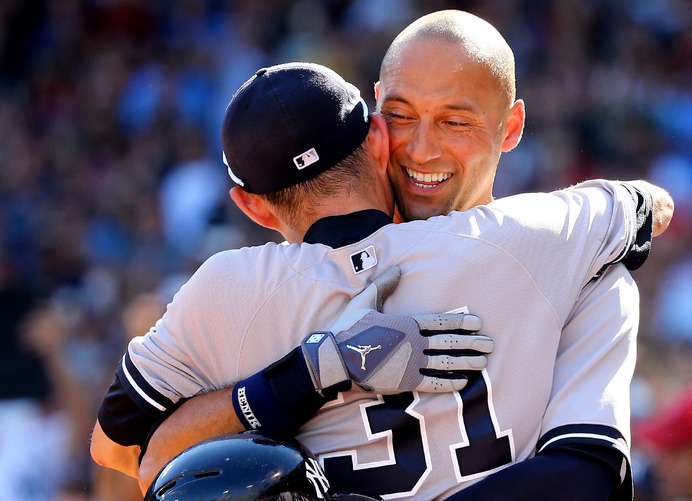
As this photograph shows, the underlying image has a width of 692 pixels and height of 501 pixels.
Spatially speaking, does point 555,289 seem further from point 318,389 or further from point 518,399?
point 318,389

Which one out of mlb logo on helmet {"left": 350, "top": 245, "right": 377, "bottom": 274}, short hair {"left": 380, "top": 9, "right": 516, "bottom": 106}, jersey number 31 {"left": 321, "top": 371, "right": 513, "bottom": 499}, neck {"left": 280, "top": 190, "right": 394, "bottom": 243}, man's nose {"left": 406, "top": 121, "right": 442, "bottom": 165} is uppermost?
short hair {"left": 380, "top": 9, "right": 516, "bottom": 106}

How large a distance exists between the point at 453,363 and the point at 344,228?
17.5 inches

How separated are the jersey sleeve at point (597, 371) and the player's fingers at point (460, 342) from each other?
0.22 meters

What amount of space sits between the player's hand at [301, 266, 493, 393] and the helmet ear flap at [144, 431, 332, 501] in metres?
0.18

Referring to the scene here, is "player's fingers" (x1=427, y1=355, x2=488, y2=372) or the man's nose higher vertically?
the man's nose

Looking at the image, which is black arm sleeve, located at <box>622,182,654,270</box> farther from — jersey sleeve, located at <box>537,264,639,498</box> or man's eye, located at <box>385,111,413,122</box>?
man's eye, located at <box>385,111,413,122</box>

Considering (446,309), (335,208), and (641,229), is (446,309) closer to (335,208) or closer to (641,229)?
(335,208)

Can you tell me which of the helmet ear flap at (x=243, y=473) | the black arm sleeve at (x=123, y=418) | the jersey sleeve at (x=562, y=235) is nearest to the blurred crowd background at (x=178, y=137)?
the black arm sleeve at (x=123, y=418)

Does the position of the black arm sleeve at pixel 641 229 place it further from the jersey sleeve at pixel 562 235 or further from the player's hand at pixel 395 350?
the player's hand at pixel 395 350

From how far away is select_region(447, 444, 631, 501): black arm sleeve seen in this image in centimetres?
199

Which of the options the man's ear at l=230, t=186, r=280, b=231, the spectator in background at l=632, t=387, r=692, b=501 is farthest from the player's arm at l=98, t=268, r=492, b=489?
the spectator in background at l=632, t=387, r=692, b=501

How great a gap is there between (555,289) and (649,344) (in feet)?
16.4

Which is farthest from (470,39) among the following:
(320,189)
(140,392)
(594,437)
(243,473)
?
Answer: (243,473)

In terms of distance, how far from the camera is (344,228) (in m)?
2.30
